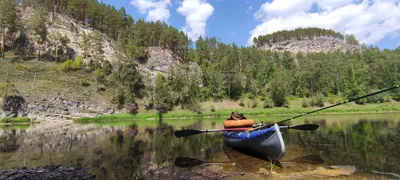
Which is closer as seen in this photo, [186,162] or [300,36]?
[186,162]

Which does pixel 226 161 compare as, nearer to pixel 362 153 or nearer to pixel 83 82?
pixel 362 153

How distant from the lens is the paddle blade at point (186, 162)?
11.8 metres

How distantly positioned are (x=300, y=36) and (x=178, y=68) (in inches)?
4954

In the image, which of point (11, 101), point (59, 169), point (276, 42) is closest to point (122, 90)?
point (11, 101)

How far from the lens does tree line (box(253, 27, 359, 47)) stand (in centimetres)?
17062

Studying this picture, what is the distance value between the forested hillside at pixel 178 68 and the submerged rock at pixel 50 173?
4941 cm

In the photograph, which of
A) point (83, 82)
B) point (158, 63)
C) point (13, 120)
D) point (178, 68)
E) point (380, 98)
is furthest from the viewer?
point (158, 63)

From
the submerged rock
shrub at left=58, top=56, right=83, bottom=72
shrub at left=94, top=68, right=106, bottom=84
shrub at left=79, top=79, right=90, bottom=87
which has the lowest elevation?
the submerged rock

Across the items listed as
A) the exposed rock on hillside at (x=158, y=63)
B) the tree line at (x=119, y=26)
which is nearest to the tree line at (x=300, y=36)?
the tree line at (x=119, y=26)

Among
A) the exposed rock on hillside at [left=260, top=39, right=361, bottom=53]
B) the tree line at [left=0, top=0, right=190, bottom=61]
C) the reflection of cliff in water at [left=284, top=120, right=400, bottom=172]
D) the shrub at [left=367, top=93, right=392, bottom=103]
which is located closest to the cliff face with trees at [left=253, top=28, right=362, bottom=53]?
the exposed rock on hillside at [left=260, top=39, right=361, bottom=53]

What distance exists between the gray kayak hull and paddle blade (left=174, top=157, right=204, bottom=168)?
9.44 ft

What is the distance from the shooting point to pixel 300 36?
171 m

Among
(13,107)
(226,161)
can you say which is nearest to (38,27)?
(13,107)

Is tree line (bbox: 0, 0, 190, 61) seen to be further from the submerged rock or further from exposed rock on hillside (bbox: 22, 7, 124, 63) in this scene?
the submerged rock
